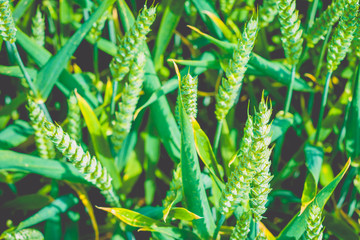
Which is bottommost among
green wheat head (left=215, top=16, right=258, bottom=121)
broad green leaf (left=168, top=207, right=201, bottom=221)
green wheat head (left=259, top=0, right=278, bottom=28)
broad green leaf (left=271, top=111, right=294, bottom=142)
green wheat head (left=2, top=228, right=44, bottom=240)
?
green wheat head (left=2, top=228, right=44, bottom=240)

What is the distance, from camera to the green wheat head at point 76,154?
483mm

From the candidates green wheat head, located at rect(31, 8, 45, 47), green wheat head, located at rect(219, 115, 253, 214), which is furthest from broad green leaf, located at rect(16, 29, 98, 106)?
green wheat head, located at rect(219, 115, 253, 214)

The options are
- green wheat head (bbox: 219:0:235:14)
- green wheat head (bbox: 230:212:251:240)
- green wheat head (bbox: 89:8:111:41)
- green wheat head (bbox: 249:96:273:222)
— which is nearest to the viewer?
green wheat head (bbox: 249:96:273:222)

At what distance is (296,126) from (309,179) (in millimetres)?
233

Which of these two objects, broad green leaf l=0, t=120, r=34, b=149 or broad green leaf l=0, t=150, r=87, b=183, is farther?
broad green leaf l=0, t=120, r=34, b=149

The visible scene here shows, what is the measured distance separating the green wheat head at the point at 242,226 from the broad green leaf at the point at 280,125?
0.86ft

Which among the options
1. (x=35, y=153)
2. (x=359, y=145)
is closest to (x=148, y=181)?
(x=35, y=153)

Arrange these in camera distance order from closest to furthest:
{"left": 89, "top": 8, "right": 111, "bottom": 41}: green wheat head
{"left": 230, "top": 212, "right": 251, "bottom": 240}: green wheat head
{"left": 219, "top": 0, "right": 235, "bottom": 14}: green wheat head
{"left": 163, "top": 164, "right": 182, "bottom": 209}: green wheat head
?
{"left": 230, "top": 212, "right": 251, "bottom": 240}: green wheat head, {"left": 163, "top": 164, "right": 182, "bottom": 209}: green wheat head, {"left": 89, "top": 8, "right": 111, "bottom": 41}: green wheat head, {"left": 219, "top": 0, "right": 235, "bottom": 14}: green wheat head

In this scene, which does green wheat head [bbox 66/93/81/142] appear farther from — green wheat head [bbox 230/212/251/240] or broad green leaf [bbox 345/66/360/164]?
broad green leaf [bbox 345/66/360/164]

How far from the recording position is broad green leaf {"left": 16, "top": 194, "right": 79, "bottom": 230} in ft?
2.34

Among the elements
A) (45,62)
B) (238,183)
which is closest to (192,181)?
(238,183)

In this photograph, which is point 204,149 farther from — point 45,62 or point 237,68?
point 45,62

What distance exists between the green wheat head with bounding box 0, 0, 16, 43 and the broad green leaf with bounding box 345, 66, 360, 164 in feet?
2.16

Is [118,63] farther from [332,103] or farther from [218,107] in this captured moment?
[332,103]
